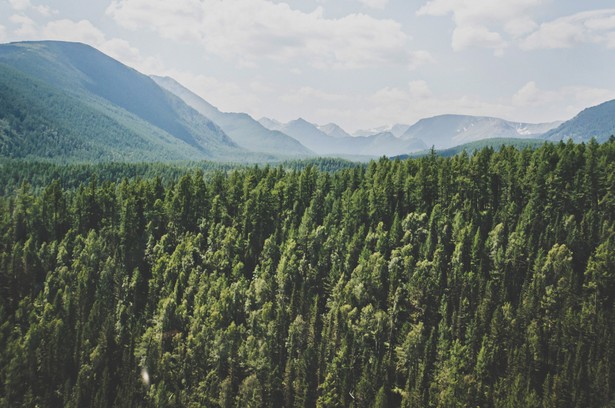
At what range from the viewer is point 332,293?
119062 mm

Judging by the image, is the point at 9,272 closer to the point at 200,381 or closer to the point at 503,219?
the point at 200,381

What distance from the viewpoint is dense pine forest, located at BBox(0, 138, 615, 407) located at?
103m

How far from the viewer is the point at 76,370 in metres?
110

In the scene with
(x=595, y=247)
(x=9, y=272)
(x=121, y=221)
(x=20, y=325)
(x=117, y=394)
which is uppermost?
(x=595, y=247)

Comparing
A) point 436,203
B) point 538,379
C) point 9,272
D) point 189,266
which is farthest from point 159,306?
point 538,379

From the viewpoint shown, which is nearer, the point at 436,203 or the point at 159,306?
the point at 159,306

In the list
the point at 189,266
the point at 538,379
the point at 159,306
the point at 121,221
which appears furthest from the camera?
the point at 121,221

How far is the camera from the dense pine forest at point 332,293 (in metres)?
103

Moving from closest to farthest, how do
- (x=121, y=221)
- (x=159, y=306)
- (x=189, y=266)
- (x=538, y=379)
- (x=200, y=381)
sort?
(x=538, y=379) → (x=200, y=381) → (x=159, y=306) → (x=189, y=266) → (x=121, y=221)

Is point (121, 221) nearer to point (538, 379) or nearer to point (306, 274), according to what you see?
point (306, 274)

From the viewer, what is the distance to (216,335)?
110 m

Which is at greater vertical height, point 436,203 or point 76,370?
point 436,203

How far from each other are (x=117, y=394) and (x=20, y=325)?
3292 cm

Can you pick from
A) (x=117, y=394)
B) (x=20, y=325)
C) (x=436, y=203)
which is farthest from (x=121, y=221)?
(x=436, y=203)
